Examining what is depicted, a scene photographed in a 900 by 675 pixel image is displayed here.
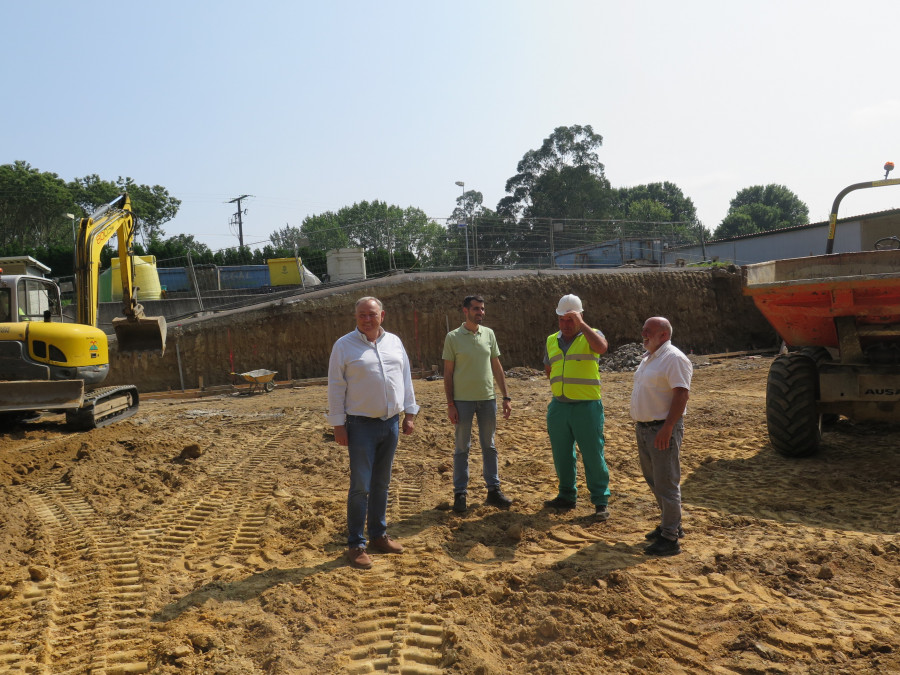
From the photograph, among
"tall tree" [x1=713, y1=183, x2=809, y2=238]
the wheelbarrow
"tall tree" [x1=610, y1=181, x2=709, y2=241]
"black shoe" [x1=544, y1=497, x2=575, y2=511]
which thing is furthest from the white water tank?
"tall tree" [x1=713, y1=183, x2=809, y2=238]

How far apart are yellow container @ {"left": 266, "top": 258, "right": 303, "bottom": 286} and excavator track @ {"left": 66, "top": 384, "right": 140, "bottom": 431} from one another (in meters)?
10.5

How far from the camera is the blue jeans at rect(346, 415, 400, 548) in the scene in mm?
4469

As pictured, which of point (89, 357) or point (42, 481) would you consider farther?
point (89, 357)

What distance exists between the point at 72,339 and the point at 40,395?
34.0 inches

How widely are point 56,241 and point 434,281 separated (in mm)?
35125

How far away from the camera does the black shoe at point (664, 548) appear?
446cm

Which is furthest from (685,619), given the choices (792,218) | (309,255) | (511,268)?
(792,218)

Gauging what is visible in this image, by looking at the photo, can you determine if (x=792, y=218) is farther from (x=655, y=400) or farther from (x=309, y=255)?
(x=655, y=400)

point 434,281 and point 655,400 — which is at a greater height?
point 434,281

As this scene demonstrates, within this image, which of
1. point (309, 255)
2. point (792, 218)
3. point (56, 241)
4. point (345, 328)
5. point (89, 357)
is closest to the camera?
point (89, 357)

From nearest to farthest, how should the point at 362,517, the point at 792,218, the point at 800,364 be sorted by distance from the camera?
the point at 362,517
the point at 800,364
the point at 792,218

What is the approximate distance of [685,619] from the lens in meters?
3.53

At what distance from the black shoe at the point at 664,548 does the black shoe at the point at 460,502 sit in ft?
5.27

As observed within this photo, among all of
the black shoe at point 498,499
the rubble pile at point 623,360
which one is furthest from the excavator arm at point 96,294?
the rubble pile at point 623,360
